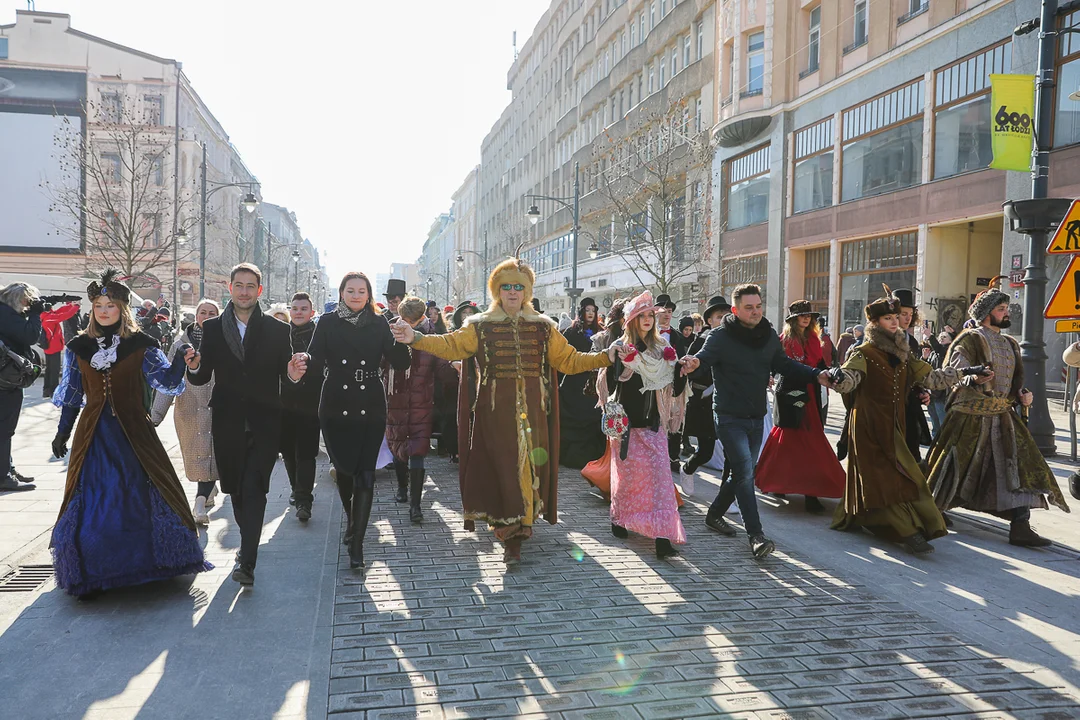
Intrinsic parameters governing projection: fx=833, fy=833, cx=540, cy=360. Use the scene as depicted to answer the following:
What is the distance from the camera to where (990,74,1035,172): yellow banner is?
1152 cm

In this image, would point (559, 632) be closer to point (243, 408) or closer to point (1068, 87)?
point (243, 408)

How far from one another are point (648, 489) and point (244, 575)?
9.48 ft

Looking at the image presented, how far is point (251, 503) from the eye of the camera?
17.2 feet

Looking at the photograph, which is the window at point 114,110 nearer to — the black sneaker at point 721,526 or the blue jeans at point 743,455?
the black sneaker at point 721,526

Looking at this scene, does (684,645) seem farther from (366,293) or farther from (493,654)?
(366,293)

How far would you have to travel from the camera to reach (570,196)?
50.8 meters

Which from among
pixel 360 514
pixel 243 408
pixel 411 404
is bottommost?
pixel 360 514

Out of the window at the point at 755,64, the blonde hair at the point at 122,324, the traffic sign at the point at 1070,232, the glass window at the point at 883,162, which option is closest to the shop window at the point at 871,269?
the glass window at the point at 883,162

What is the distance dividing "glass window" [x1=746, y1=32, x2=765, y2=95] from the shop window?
6.89m

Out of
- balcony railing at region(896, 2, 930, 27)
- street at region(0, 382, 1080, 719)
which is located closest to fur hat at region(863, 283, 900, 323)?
street at region(0, 382, 1080, 719)

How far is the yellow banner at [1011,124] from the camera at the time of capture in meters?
→ 11.5

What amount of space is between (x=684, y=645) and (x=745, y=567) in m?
1.71

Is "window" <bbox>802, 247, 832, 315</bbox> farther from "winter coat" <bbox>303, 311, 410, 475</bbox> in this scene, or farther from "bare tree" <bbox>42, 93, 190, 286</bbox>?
"bare tree" <bbox>42, 93, 190, 286</bbox>


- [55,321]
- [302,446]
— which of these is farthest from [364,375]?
[55,321]
